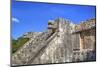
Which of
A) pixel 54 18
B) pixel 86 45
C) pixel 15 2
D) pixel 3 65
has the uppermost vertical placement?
pixel 15 2

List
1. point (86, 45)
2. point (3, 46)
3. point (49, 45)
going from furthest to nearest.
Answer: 1. point (86, 45)
2. point (49, 45)
3. point (3, 46)

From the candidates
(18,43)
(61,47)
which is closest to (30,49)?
(18,43)

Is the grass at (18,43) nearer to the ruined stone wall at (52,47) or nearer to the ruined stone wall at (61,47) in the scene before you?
the ruined stone wall at (52,47)

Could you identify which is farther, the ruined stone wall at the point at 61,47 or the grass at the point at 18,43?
the ruined stone wall at the point at 61,47

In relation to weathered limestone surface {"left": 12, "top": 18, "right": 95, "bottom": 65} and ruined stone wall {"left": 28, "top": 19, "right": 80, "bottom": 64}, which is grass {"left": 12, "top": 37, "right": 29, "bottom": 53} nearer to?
weathered limestone surface {"left": 12, "top": 18, "right": 95, "bottom": 65}

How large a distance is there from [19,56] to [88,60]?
0.95 metres

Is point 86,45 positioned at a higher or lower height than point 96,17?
lower

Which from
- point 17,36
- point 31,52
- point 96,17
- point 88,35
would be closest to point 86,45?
point 88,35

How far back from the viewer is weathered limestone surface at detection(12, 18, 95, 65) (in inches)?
107

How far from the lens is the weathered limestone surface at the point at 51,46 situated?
271 centimetres

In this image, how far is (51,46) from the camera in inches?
111

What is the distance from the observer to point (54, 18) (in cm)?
283

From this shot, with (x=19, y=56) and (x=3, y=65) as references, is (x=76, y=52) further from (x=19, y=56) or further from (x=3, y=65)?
(x=3, y=65)

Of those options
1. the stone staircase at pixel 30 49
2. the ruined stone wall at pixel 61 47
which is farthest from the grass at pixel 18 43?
the ruined stone wall at pixel 61 47
